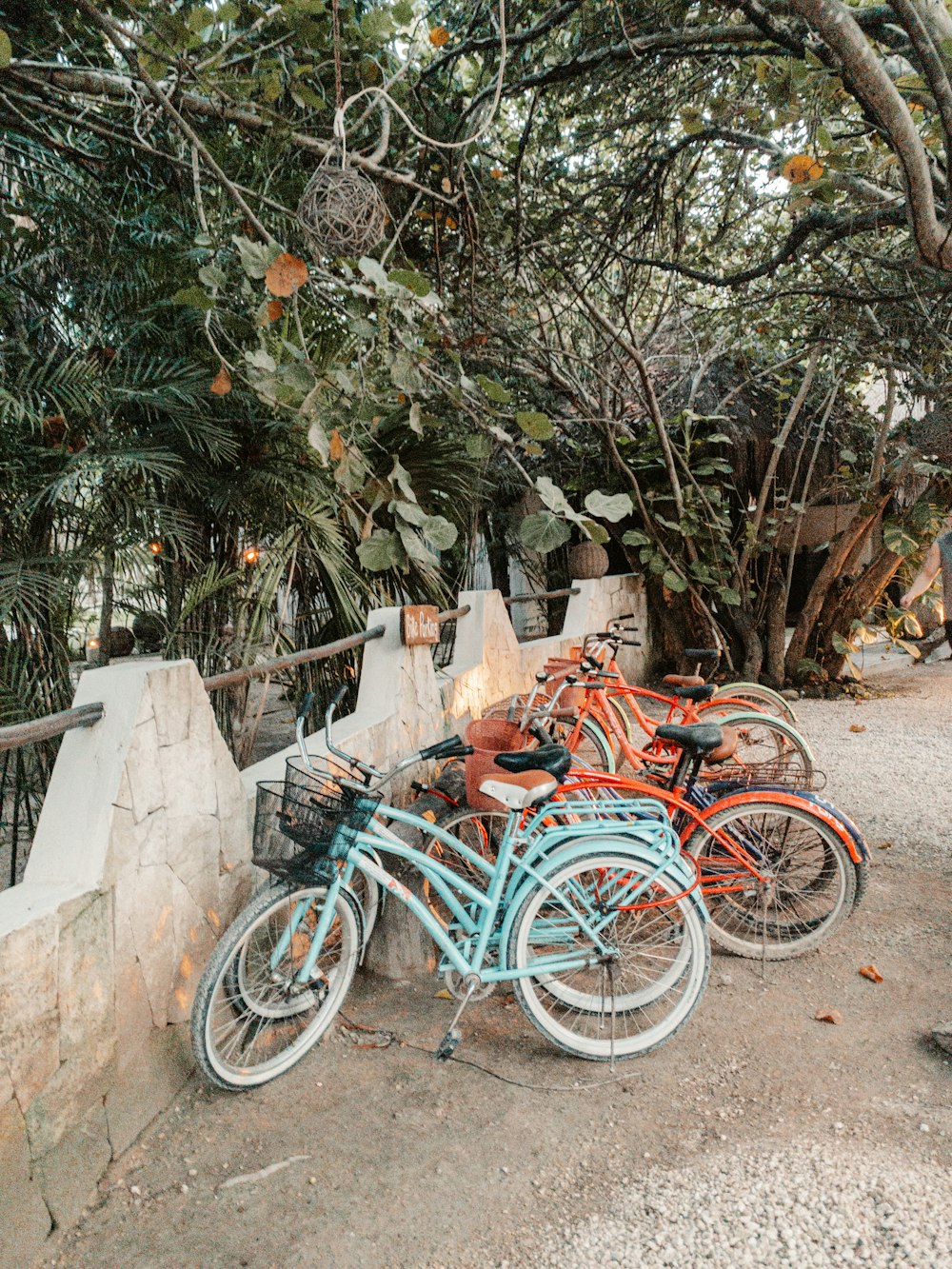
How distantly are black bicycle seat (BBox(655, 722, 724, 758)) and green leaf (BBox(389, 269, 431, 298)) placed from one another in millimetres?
1756

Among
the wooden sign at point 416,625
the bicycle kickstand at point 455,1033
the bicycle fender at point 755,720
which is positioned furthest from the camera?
the bicycle fender at point 755,720

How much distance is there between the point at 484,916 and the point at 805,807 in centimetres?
122

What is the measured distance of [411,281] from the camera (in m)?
2.96

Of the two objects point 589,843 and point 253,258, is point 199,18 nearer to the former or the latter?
point 253,258

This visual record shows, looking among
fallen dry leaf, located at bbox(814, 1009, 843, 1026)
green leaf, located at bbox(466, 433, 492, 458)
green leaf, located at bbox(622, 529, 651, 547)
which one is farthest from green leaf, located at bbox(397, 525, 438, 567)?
green leaf, located at bbox(622, 529, 651, 547)

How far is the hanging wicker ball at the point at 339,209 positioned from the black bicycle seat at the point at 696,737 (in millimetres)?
1953

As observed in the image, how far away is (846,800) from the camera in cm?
502

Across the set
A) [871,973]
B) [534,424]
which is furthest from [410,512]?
[871,973]

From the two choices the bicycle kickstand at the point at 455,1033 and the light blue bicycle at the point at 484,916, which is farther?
the bicycle kickstand at the point at 455,1033

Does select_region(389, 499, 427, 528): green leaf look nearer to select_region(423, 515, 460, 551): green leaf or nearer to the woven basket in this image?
select_region(423, 515, 460, 551): green leaf

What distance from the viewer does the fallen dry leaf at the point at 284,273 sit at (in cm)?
269

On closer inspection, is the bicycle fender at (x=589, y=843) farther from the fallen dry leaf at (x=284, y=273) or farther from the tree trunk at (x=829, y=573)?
the tree trunk at (x=829, y=573)

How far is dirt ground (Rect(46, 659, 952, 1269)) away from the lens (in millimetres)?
1963

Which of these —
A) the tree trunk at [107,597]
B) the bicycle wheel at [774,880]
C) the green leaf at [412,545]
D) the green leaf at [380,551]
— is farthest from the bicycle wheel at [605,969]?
the tree trunk at [107,597]
